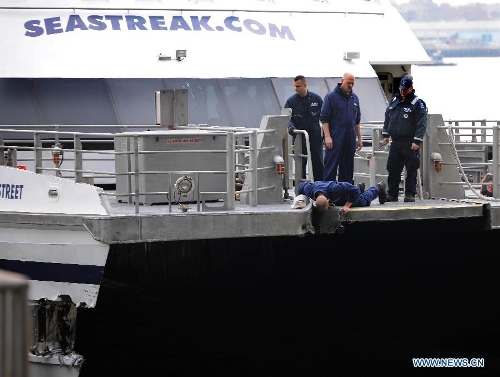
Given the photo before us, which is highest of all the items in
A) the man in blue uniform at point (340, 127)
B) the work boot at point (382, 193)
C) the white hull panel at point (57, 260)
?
the man in blue uniform at point (340, 127)

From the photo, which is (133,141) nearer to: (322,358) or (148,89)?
(148,89)

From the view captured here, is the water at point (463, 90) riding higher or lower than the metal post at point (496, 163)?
higher

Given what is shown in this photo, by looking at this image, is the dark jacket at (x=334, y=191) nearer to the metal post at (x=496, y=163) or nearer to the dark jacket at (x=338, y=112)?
the dark jacket at (x=338, y=112)

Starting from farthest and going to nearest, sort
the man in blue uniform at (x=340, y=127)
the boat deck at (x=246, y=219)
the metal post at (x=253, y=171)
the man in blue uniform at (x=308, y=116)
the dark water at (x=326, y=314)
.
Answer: the dark water at (x=326, y=314), the man in blue uniform at (x=308, y=116), the man in blue uniform at (x=340, y=127), the metal post at (x=253, y=171), the boat deck at (x=246, y=219)

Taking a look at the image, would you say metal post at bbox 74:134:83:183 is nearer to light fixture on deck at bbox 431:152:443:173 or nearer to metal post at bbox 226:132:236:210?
metal post at bbox 226:132:236:210

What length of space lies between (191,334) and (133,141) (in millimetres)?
4501

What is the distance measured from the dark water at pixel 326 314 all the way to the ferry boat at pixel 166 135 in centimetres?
69

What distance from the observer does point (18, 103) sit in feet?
44.2

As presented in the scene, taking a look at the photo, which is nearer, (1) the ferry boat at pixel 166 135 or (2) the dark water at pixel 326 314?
(1) the ferry boat at pixel 166 135

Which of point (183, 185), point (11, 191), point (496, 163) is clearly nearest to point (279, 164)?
point (183, 185)

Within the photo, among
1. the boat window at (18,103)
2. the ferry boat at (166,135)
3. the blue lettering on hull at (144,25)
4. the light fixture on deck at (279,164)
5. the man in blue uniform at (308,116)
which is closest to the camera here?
the ferry boat at (166,135)

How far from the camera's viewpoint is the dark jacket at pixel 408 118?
39.0 ft

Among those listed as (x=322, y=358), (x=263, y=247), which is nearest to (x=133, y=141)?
(x=263, y=247)

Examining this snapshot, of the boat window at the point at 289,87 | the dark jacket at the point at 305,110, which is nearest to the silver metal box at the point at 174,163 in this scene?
the dark jacket at the point at 305,110
